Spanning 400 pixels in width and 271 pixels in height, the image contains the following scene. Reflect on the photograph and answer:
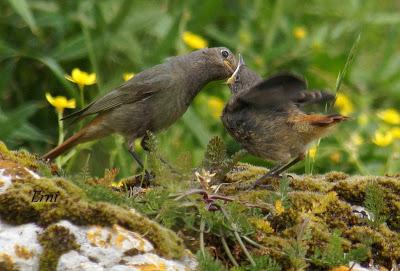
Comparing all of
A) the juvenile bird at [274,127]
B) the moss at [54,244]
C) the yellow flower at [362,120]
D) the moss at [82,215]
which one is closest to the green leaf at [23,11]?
the juvenile bird at [274,127]

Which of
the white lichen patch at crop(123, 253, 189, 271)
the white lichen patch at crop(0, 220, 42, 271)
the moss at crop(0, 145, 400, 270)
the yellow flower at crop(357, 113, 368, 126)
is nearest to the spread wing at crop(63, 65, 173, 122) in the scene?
the moss at crop(0, 145, 400, 270)

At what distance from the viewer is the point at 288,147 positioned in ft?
16.1

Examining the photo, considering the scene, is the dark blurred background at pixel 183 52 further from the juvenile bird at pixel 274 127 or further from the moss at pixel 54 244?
the moss at pixel 54 244

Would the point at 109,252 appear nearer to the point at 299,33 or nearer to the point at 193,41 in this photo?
the point at 193,41

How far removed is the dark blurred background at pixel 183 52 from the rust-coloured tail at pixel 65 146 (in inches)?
14.8

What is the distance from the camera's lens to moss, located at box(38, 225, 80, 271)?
324 centimetres

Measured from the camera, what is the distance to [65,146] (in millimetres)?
5699

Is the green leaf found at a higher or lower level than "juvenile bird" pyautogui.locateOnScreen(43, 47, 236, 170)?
higher

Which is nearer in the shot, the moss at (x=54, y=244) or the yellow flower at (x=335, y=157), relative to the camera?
the moss at (x=54, y=244)

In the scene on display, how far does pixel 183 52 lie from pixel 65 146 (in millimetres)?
1894

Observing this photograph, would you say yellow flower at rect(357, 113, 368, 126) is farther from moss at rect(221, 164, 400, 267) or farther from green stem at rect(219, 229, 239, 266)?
green stem at rect(219, 229, 239, 266)

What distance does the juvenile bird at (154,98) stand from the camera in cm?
585

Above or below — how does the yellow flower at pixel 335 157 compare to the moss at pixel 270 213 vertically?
below

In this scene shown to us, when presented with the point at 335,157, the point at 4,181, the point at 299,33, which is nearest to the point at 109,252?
the point at 4,181
